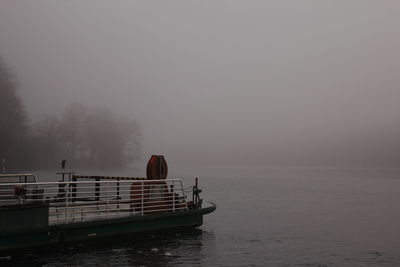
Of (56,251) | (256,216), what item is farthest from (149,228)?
(256,216)

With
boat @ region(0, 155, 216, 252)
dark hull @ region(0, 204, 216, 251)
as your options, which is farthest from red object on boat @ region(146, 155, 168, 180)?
dark hull @ region(0, 204, 216, 251)

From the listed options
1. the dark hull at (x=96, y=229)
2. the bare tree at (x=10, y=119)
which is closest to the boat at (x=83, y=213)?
the dark hull at (x=96, y=229)

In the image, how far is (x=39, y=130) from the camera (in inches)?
3588

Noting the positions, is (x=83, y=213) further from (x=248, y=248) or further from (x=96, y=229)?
(x=248, y=248)

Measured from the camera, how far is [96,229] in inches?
672

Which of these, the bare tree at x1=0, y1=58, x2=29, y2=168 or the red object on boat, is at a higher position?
the bare tree at x1=0, y1=58, x2=29, y2=168

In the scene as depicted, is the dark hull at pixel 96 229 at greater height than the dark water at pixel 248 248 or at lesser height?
greater

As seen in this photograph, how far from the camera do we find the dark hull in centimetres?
1492

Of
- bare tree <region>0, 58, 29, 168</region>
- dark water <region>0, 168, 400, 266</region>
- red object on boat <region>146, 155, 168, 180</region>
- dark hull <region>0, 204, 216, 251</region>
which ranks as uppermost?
bare tree <region>0, 58, 29, 168</region>

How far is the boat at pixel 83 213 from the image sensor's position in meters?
14.9

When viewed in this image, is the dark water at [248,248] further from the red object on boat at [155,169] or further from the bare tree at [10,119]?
the bare tree at [10,119]

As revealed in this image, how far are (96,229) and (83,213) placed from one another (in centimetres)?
79

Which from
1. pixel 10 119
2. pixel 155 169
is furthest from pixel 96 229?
pixel 10 119

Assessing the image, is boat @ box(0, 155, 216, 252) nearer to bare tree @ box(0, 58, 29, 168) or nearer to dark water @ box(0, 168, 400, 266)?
dark water @ box(0, 168, 400, 266)
